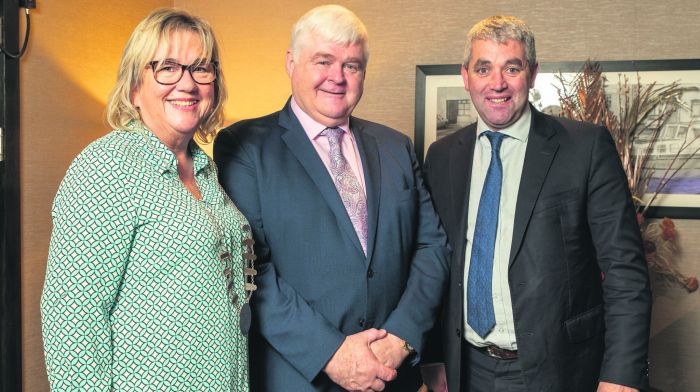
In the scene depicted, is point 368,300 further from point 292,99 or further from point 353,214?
point 292,99

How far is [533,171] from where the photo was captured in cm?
234

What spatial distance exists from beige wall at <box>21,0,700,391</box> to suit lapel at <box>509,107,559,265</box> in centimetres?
186

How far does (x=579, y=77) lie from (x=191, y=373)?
10.0ft

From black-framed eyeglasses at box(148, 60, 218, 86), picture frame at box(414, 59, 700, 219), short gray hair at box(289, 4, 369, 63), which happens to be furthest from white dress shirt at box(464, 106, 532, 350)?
picture frame at box(414, 59, 700, 219)

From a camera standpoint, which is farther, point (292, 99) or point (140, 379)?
point (292, 99)

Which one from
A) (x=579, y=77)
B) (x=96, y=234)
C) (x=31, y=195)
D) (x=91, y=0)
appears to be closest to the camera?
(x=96, y=234)

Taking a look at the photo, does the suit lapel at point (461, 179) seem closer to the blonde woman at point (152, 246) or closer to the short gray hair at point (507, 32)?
the short gray hair at point (507, 32)

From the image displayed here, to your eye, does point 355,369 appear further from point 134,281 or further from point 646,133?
point 646,133

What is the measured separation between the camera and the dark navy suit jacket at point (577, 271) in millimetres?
2254

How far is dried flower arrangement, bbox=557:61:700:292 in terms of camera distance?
384 cm

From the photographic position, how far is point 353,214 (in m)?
2.16

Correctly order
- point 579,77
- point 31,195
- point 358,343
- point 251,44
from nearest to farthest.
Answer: point 358,343 → point 31,195 → point 579,77 → point 251,44

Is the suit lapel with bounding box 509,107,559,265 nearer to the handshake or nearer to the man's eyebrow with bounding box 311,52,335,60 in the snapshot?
the handshake

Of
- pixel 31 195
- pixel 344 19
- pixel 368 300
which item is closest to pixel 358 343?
pixel 368 300
